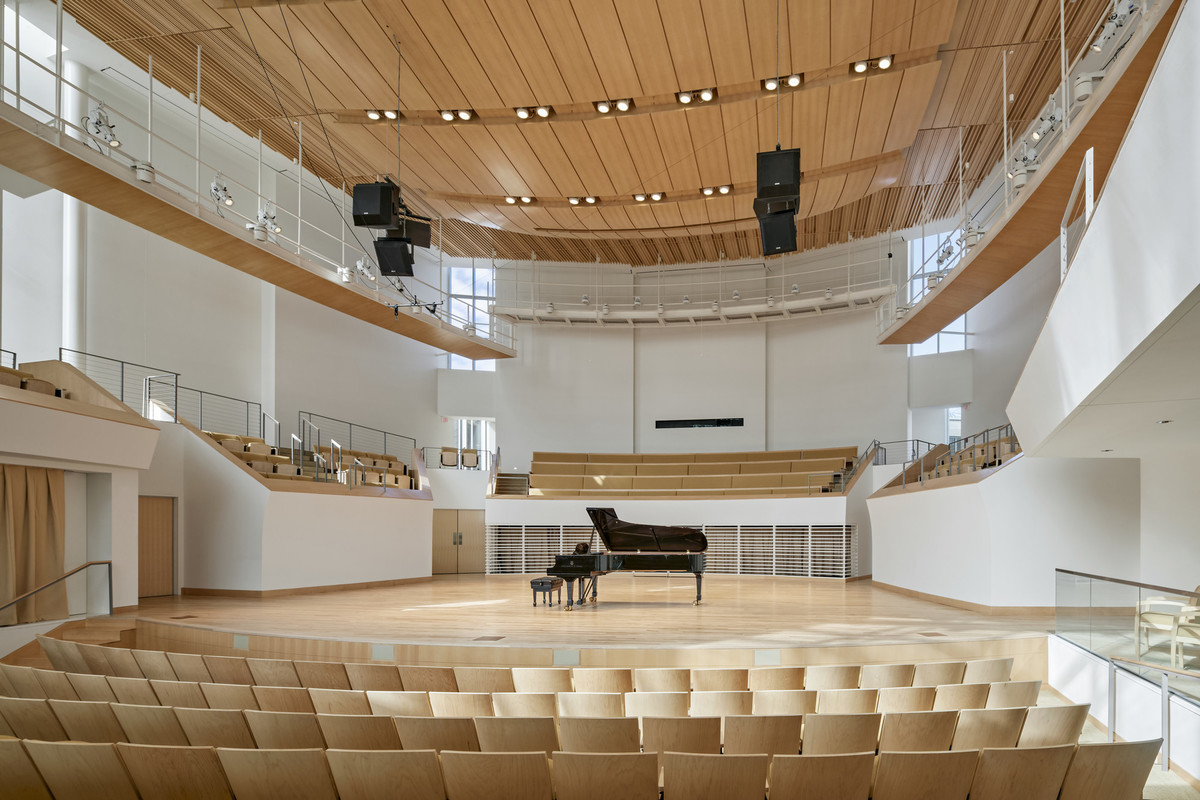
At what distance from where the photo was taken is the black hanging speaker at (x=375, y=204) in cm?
855

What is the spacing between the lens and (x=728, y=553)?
1510 cm

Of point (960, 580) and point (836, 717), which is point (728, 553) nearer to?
point (960, 580)

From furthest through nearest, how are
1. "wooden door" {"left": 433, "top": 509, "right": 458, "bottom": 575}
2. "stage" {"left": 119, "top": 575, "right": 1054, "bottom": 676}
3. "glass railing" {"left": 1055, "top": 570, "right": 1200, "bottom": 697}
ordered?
"wooden door" {"left": 433, "top": 509, "right": 458, "bottom": 575}
"stage" {"left": 119, "top": 575, "right": 1054, "bottom": 676}
"glass railing" {"left": 1055, "top": 570, "right": 1200, "bottom": 697}

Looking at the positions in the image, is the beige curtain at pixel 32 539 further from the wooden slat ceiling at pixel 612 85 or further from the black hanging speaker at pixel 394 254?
the wooden slat ceiling at pixel 612 85

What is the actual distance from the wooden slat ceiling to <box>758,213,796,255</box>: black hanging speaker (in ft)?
4.92

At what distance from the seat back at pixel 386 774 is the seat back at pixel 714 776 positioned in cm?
84

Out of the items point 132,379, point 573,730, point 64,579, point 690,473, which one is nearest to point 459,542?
point 690,473

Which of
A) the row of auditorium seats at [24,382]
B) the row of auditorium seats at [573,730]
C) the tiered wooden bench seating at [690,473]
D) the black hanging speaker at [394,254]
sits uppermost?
the black hanging speaker at [394,254]

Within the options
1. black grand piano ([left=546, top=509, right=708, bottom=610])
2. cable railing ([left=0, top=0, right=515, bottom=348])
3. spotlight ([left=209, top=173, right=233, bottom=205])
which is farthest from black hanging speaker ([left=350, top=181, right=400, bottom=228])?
black grand piano ([left=546, top=509, right=708, bottom=610])

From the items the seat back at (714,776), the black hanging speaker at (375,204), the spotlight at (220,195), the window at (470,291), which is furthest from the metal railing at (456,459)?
the seat back at (714,776)

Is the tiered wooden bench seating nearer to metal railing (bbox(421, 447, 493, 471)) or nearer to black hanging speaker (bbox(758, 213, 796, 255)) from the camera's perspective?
metal railing (bbox(421, 447, 493, 471))

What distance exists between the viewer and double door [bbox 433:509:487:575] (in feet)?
51.2

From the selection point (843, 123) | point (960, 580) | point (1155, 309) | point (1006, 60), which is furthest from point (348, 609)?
point (1006, 60)

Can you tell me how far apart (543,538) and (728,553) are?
3.34 meters
